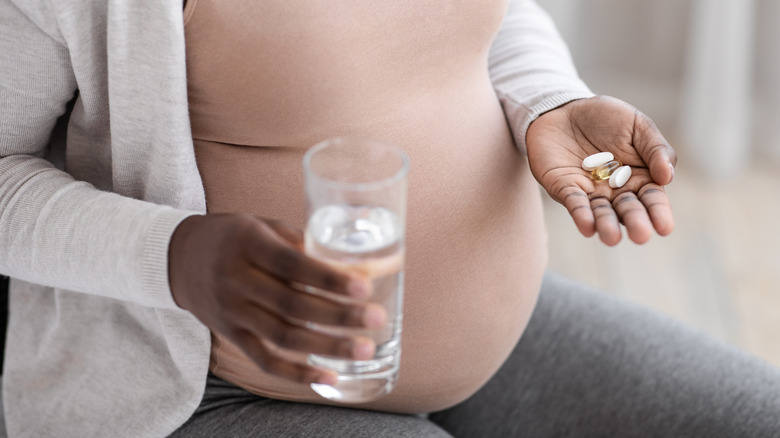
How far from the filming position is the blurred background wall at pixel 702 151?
6.14 ft

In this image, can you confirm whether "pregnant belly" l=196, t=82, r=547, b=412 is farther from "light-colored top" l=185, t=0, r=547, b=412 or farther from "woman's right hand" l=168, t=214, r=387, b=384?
"woman's right hand" l=168, t=214, r=387, b=384

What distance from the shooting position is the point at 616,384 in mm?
943

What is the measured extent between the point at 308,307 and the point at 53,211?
305 millimetres

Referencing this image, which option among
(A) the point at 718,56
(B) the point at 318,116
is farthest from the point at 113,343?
(A) the point at 718,56

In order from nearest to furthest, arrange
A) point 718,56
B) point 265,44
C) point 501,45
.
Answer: point 265,44 < point 501,45 < point 718,56

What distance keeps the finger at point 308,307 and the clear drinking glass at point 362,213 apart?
0.4 inches

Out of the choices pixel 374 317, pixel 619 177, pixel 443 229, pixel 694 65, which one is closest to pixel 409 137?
pixel 443 229

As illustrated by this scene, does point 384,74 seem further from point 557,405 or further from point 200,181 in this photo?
point 557,405

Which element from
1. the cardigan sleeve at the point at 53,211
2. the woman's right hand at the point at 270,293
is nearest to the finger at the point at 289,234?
the woman's right hand at the point at 270,293

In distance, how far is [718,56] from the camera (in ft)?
6.76

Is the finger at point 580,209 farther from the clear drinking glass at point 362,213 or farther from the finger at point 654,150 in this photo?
the clear drinking glass at point 362,213

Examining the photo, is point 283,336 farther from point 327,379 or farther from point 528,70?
point 528,70

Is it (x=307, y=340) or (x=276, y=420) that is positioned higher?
(x=307, y=340)

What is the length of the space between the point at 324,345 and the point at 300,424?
0.29 metres
